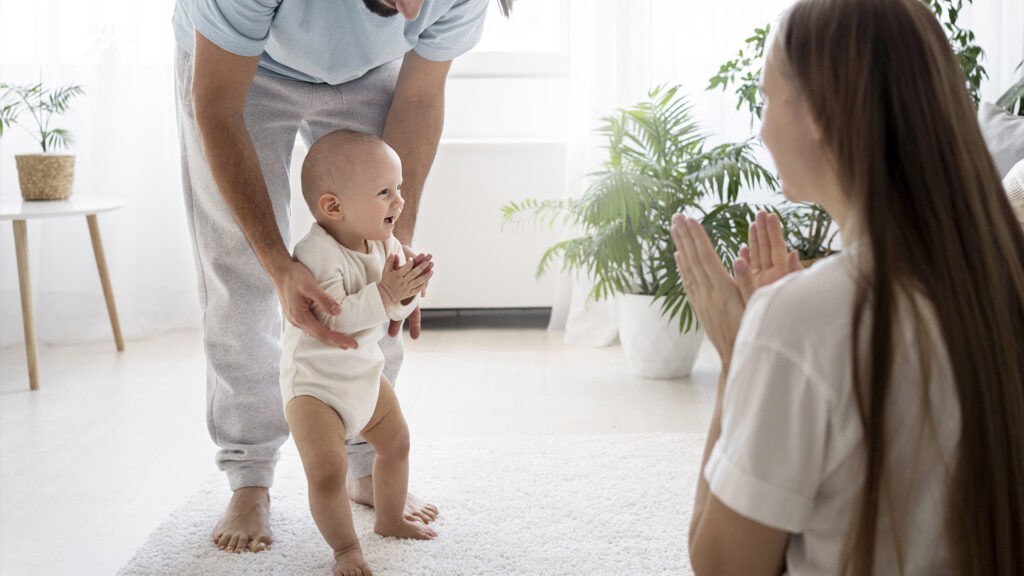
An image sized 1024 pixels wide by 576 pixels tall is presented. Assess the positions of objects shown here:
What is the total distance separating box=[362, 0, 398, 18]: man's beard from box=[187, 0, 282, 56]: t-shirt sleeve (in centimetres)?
14

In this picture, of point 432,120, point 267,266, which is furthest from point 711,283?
point 432,120

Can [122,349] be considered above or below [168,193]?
below

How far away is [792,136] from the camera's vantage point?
77cm

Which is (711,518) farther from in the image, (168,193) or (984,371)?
(168,193)

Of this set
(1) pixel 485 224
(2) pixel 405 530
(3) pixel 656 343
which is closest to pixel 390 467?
(2) pixel 405 530

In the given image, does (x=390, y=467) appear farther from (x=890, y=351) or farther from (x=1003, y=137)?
(x=1003, y=137)

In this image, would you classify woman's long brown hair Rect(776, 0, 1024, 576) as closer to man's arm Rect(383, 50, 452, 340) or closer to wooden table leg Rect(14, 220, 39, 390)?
man's arm Rect(383, 50, 452, 340)

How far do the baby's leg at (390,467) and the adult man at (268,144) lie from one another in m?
0.07

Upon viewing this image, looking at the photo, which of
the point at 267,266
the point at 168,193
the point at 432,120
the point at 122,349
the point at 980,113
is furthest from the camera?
the point at 168,193

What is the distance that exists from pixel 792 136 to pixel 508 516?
1.18 m

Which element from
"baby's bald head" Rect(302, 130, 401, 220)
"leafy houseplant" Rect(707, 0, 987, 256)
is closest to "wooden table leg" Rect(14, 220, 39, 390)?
"baby's bald head" Rect(302, 130, 401, 220)

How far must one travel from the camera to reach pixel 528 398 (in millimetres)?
2578

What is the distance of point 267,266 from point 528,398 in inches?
49.0

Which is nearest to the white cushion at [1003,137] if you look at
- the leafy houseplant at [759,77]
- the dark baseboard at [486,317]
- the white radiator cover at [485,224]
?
the leafy houseplant at [759,77]
